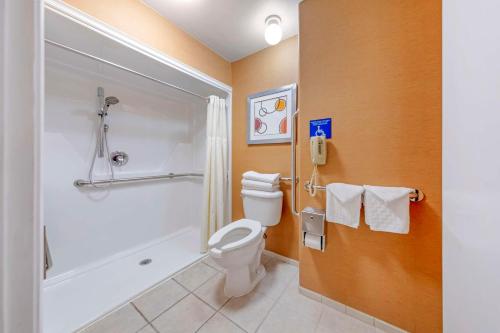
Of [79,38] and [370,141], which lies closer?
[370,141]

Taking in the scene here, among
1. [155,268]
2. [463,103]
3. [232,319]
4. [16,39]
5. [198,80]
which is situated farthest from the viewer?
[198,80]

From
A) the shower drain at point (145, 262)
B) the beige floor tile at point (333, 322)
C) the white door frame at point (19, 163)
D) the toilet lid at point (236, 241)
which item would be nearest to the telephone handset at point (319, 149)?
the toilet lid at point (236, 241)

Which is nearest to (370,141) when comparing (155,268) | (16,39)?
(16,39)

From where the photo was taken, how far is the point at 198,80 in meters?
1.76

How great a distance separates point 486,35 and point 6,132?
116 cm

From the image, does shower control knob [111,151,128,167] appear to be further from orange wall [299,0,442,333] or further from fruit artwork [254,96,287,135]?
orange wall [299,0,442,333]

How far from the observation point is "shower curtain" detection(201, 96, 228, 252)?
1865 mm

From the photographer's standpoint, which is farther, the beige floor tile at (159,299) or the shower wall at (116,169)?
the shower wall at (116,169)

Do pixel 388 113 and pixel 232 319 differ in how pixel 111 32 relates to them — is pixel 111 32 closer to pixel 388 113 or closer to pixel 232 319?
pixel 388 113

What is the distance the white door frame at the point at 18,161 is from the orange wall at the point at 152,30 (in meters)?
1.30

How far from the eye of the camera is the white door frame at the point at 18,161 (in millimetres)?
249

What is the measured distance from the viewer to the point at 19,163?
261 millimetres

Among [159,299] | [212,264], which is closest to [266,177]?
[212,264]

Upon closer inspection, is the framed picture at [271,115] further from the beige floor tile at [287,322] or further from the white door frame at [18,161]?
the white door frame at [18,161]
